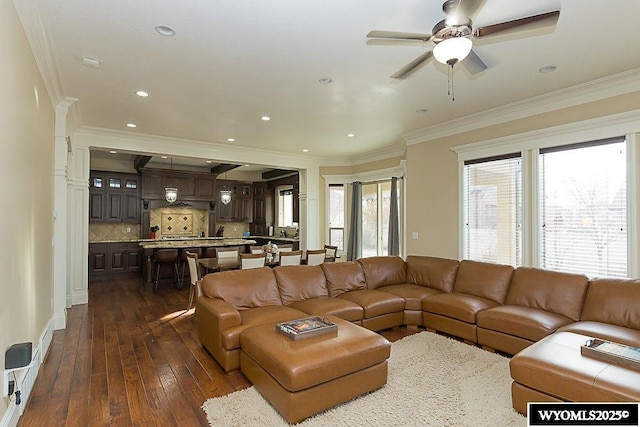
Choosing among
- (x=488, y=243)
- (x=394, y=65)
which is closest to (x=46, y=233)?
(x=394, y=65)

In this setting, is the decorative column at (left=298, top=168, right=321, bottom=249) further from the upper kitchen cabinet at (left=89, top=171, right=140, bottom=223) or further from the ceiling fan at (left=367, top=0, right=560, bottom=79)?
the ceiling fan at (left=367, top=0, right=560, bottom=79)

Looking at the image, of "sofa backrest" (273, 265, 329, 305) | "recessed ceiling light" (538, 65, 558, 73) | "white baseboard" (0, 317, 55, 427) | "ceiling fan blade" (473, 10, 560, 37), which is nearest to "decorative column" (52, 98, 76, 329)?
"white baseboard" (0, 317, 55, 427)

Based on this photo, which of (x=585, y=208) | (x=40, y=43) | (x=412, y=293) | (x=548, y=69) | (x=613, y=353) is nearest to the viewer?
(x=613, y=353)

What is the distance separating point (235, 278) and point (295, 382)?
1.74 m

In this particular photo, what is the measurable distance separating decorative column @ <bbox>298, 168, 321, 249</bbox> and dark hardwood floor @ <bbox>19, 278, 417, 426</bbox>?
3812 mm

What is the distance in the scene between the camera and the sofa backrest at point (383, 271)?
16.1 feet

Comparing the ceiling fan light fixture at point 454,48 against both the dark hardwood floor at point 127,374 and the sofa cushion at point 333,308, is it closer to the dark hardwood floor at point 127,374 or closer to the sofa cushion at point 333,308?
the sofa cushion at point 333,308

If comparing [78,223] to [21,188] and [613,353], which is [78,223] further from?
[613,353]

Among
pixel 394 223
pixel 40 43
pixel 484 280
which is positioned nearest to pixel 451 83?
pixel 484 280

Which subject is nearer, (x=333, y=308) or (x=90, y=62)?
(x=90, y=62)

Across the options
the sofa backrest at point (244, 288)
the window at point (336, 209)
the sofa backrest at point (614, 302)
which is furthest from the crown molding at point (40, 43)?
the window at point (336, 209)

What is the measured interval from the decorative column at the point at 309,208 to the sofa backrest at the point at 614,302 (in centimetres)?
572

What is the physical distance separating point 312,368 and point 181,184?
8.10 meters

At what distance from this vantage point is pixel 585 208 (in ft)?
13.2
